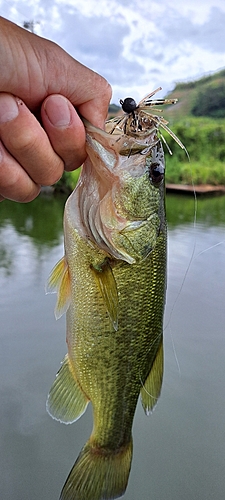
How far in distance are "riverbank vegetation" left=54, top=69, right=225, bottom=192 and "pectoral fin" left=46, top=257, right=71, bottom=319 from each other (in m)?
10.7

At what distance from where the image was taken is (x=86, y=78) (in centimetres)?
100

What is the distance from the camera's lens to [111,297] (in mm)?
1249

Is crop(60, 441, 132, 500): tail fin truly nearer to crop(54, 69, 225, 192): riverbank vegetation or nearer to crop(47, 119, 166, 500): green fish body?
crop(47, 119, 166, 500): green fish body

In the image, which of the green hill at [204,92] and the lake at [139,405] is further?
the green hill at [204,92]

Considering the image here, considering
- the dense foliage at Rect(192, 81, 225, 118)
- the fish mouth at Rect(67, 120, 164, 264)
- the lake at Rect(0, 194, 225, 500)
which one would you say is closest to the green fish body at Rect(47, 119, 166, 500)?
the fish mouth at Rect(67, 120, 164, 264)

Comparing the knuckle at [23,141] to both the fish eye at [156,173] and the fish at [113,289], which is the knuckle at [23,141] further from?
the fish eye at [156,173]

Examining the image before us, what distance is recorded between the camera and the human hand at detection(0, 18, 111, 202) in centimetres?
90

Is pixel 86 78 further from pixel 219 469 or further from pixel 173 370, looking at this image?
pixel 173 370

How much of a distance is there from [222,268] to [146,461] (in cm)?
309

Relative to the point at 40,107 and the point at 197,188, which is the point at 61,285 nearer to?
the point at 40,107

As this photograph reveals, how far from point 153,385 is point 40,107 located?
2.98ft


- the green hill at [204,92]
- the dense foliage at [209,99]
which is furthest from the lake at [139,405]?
the dense foliage at [209,99]

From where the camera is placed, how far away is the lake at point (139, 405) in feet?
9.27

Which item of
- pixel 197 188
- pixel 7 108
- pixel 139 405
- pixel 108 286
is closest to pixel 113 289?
pixel 108 286
